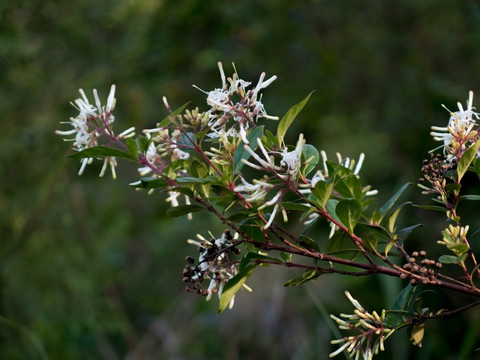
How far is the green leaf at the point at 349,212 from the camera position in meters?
0.64

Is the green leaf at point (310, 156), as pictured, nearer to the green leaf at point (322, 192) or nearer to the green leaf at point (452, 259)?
the green leaf at point (322, 192)

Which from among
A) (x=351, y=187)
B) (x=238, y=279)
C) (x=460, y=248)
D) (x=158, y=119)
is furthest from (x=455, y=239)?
(x=158, y=119)

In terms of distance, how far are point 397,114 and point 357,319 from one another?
7.66 ft

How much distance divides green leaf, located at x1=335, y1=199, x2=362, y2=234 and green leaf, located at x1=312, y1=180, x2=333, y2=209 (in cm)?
2

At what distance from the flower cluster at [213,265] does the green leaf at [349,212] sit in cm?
11

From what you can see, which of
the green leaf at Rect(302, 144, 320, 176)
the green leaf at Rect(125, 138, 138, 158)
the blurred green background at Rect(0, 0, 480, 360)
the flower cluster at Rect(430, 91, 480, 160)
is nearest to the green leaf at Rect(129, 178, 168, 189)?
the green leaf at Rect(125, 138, 138, 158)

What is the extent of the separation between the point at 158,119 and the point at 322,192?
2.61 metres

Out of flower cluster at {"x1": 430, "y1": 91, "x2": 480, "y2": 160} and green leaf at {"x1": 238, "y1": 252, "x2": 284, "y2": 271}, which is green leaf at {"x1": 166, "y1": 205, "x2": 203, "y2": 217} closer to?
green leaf at {"x1": 238, "y1": 252, "x2": 284, "y2": 271}

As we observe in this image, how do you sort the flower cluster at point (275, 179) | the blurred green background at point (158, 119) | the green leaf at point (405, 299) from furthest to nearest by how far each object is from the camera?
the blurred green background at point (158, 119), the green leaf at point (405, 299), the flower cluster at point (275, 179)

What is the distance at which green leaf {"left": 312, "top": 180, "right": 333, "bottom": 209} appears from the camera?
24.3 inches

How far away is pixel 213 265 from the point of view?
68 cm

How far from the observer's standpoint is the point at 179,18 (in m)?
2.83

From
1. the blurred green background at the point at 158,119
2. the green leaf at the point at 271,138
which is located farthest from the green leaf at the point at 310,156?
the blurred green background at the point at 158,119

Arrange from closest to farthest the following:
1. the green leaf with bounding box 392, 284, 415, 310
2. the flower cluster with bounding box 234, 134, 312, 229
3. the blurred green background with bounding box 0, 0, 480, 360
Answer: the flower cluster with bounding box 234, 134, 312, 229
the green leaf with bounding box 392, 284, 415, 310
the blurred green background with bounding box 0, 0, 480, 360
